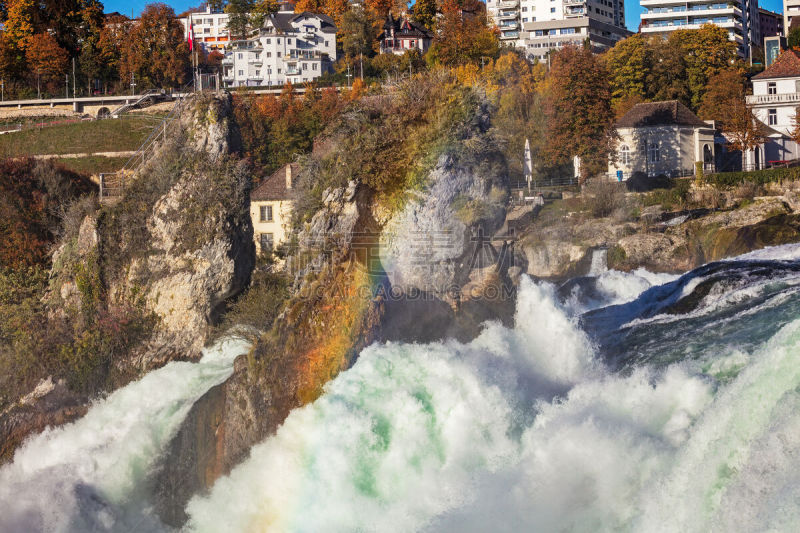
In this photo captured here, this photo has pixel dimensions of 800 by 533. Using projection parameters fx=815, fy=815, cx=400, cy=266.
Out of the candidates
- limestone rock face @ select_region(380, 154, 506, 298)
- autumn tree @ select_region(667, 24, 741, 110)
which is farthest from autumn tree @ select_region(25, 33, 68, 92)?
limestone rock face @ select_region(380, 154, 506, 298)

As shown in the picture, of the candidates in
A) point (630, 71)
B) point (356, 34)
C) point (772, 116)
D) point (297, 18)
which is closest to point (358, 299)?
point (772, 116)

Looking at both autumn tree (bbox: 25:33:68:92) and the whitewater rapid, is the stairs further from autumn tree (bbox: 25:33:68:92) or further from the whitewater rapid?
the whitewater rapid

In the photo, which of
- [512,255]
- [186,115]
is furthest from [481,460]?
[186,115]

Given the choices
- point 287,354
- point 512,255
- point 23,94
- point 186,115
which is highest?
point 23,94

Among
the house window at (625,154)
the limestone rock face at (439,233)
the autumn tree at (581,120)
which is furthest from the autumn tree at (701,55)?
the limestone rock face at (439,233)

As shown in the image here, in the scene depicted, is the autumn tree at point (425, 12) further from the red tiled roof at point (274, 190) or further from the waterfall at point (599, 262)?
the red tiled roof at point (274, 190)

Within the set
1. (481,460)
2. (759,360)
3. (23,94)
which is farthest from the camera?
(23,94)

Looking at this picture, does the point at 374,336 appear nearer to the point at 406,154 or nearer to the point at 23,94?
the point at 406,154
